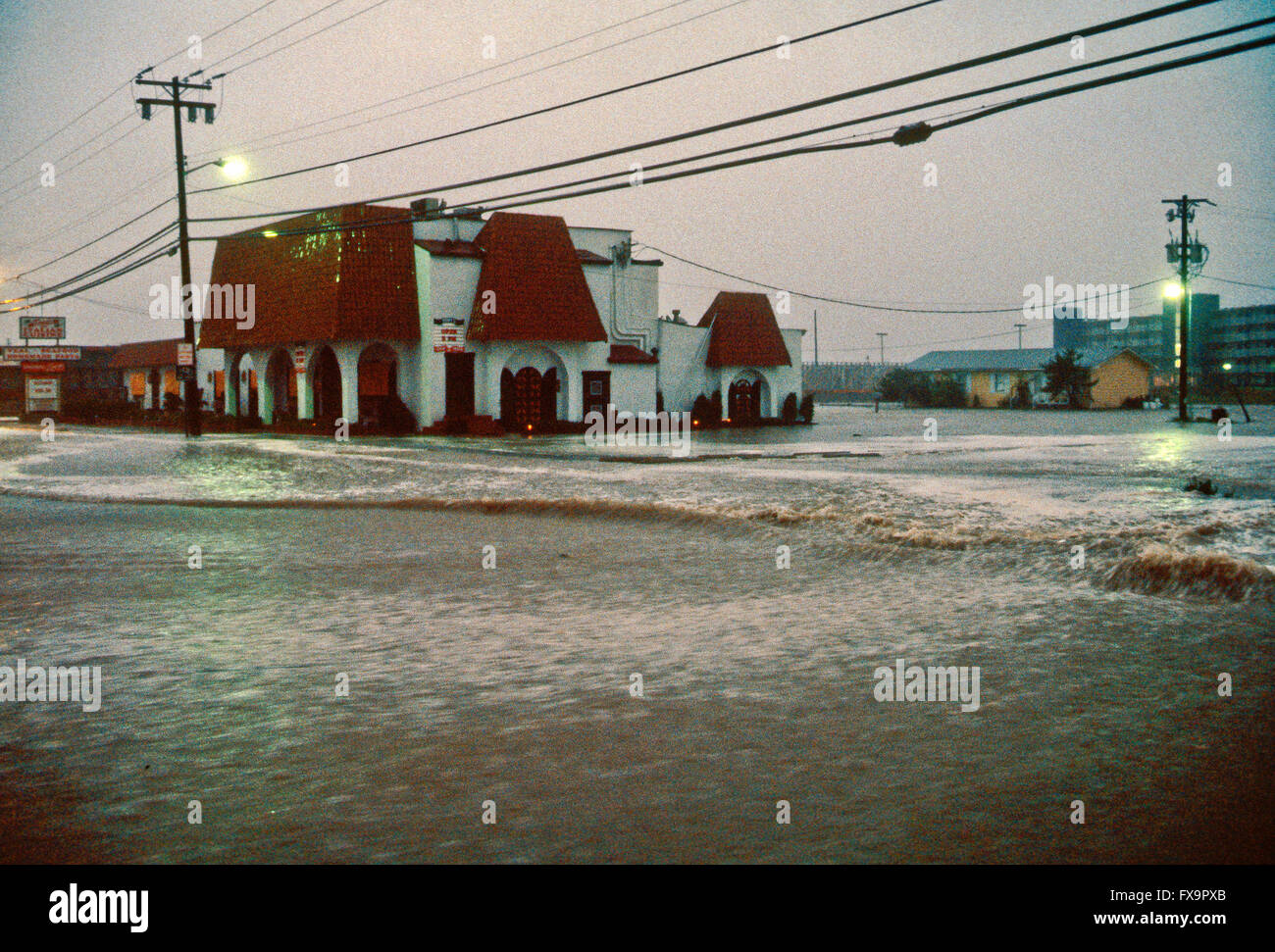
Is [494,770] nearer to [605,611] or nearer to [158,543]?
[605,611]

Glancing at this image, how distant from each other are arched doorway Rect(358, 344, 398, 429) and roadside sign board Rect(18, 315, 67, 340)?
5271 centimetres

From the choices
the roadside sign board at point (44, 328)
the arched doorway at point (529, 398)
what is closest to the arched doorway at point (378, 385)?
the arched doorway at point (529, 398)

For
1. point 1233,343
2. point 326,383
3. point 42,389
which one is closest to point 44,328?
point 42,389

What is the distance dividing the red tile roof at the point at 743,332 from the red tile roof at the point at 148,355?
121ft

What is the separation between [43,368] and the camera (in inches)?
2950

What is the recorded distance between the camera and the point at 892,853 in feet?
14.4

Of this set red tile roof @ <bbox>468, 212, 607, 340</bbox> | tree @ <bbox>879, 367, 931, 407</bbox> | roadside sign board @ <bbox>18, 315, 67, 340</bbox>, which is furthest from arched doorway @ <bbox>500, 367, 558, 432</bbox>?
tree @ <bbox>879, 367, 931, 407</bbox>

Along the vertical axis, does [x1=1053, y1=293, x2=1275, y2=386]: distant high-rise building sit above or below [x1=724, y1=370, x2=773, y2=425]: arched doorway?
above

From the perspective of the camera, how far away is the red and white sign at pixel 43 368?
7462 centimetres

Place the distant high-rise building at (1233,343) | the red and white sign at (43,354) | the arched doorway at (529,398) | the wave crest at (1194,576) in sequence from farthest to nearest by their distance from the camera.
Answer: the distant high-rise building at (1233,343) < the red and white sign at (43,354) < the arched doorway at (529,398) < the wave crest at (1194,576)

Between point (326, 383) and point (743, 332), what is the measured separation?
20.8 m

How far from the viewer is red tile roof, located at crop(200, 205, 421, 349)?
47375 mm
